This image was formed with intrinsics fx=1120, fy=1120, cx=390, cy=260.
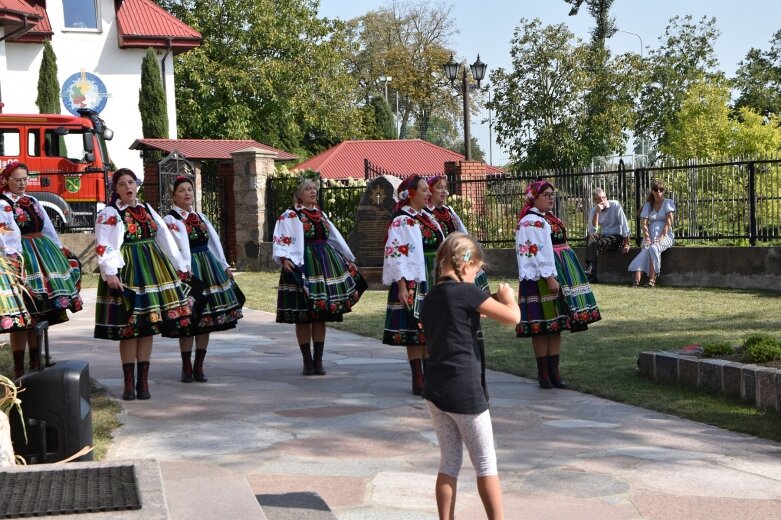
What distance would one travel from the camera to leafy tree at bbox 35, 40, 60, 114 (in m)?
37.6

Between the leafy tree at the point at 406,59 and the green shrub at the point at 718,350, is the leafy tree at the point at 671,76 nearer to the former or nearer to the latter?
the leafy tree at the point at 406,59

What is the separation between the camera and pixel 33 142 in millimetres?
24219

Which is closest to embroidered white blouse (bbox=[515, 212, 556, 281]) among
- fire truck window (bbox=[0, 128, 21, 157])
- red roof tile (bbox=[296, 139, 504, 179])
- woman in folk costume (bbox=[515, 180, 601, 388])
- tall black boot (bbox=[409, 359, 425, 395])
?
woman in folk costume (bbox=[515, 180, 601, 388])

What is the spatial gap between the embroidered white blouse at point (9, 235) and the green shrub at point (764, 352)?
19.2 feet

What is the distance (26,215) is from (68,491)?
583 centimetres

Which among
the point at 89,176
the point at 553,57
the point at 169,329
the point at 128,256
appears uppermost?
the point at 553,57

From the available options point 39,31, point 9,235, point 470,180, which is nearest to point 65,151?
point 470,180

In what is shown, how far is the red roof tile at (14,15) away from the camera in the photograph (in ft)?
91.2

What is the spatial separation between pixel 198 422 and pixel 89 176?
55.5ft

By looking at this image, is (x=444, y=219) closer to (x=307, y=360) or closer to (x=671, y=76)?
(x=307, y=360)

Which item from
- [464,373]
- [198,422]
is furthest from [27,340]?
[464,373]

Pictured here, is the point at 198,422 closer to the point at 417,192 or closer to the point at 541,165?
the point at 417,192

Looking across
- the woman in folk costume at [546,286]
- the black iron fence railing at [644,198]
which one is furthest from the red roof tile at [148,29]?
the woman in folk costume at [546,286]

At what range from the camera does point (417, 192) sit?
8594mm
